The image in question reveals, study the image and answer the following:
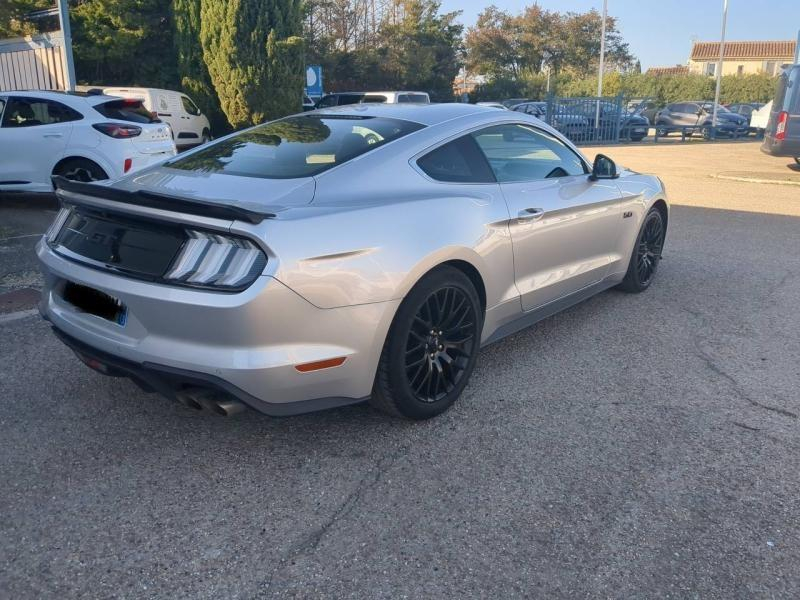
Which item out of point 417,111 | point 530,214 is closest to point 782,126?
point 530,214

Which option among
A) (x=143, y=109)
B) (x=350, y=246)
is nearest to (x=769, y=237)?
(x=350, y=246)

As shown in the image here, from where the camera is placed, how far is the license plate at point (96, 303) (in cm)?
299

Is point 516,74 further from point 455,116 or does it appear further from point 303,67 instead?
point 455,116

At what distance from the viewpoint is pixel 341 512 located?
2773mm

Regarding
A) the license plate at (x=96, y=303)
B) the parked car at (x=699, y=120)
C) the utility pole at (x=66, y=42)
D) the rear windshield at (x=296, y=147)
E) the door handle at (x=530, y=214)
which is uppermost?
the utility pole at (x=66, y=42)

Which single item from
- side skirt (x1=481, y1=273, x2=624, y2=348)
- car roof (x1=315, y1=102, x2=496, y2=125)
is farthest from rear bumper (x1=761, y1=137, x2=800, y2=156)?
car roof (x1=315, y1=102, x2=496, y2=125)

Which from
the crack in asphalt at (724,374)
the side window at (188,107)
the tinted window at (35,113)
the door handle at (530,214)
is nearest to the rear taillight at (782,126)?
the crack in asphalt at (724,374)

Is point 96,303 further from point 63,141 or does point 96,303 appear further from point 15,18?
point 15,18

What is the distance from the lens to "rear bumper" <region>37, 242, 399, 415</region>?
8.95 feet

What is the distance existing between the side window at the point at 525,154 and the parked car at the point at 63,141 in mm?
6038

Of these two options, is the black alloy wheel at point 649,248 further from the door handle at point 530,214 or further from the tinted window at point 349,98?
the tinted window at point 349,98

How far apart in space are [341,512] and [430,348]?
953 mm

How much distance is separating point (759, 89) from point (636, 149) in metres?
31.1

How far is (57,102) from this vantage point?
907 centimetres
